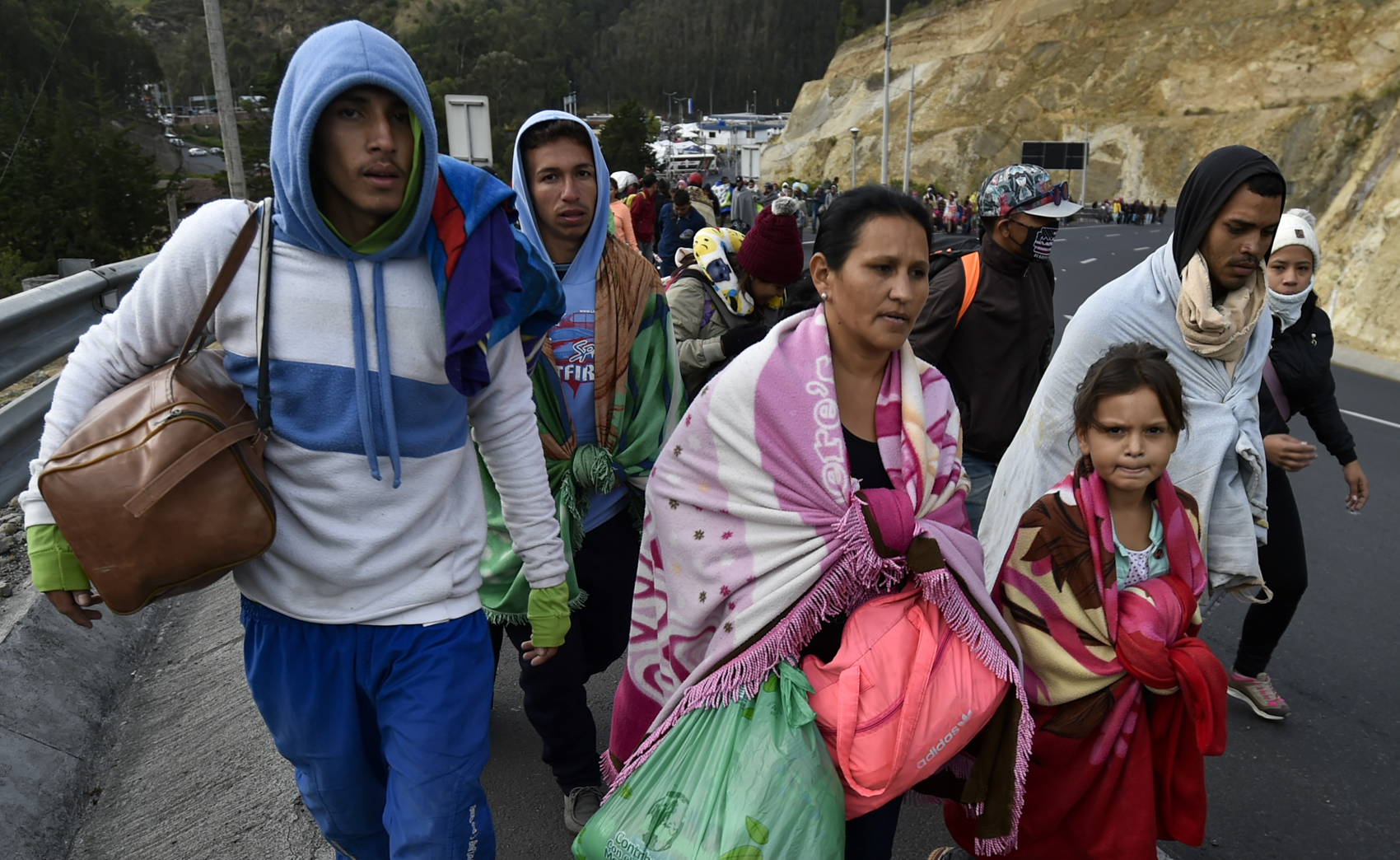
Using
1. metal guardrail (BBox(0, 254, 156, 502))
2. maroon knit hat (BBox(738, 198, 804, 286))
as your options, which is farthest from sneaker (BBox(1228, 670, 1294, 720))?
metal guardrail (BBox(0, 254, 156, 502))

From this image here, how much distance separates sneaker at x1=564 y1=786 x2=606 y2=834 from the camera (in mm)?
2990

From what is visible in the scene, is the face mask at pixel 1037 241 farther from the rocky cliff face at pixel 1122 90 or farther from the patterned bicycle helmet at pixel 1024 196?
the rocky cliff face at pixel 1122 90

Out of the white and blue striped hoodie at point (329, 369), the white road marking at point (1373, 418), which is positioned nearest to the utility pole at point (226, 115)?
the white and blue striped hoodie at point (329, 369)

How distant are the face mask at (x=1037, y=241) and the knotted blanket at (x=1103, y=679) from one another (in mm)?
1305

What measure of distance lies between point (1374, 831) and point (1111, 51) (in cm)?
6056

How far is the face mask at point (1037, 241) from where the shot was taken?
3625 millimetres

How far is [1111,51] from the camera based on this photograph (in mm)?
55156

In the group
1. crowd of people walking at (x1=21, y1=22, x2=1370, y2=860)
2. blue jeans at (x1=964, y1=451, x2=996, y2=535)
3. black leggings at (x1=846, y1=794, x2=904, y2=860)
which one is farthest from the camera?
blue jeans at (x1=964, y1=451, x2=996, y2=535)

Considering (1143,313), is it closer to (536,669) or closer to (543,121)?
(543,121)

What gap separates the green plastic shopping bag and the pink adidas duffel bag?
5 cm

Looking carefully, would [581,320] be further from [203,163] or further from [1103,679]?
[203,163]

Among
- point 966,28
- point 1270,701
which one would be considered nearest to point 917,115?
point 966,28

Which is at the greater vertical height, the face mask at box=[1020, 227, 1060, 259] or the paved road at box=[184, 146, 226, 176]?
the face mask at box=[1020, 227, 1060, 259]

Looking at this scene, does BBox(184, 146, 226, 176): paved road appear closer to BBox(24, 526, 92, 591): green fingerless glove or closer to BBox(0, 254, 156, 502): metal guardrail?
BBox(0, 254, 156, 502): metal guardrail
